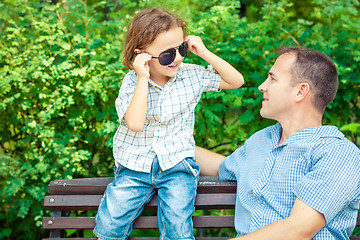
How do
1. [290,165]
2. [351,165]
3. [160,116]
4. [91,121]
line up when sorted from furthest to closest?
[91,121] → [160,116] → [290,165] → [351,165]

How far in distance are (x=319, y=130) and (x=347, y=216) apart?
51 centimetres

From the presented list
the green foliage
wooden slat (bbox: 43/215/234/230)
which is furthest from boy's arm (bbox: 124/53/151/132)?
the green foliage

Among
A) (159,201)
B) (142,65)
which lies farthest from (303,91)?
(159,201)

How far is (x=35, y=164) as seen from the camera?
14.0ft

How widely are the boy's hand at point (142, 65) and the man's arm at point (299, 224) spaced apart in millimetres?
1121

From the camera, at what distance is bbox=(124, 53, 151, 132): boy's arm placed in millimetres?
2564

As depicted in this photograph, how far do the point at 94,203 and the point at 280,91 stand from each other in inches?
57.1

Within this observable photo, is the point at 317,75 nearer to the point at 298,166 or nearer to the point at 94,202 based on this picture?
the point at 298,166

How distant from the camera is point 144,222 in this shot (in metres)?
2.93

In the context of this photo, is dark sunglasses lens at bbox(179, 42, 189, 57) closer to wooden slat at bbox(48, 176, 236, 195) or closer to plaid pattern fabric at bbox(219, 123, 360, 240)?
plaid pattern fabric at bbox(219, 123, 360, 240)

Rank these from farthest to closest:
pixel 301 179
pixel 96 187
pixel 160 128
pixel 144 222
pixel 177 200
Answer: pixel 96 187 < pixel 144 222 < pixel 160 128 < pixel 177 200 < pixel 301 179

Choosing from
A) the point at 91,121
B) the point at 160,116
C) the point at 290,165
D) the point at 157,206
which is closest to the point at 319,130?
the point at 290,165

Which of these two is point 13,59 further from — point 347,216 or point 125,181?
point 347,216

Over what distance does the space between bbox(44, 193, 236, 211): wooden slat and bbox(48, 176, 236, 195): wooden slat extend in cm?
5
